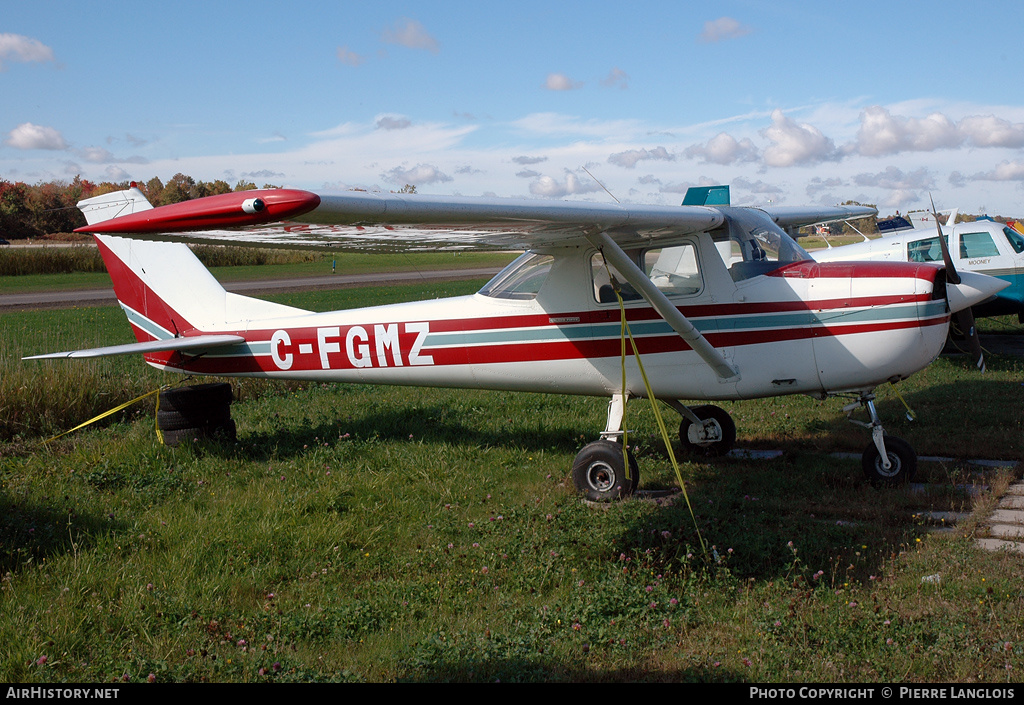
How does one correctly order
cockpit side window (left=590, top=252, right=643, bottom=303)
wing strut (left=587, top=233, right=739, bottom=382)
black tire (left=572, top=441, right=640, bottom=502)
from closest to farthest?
wing strut (left=587, top=233, right=739, bottom=382) → black tire (left=572, top=441, right=640, bottom=502) → cockpit side window (left=590, top=252, right=643, bottom=303)

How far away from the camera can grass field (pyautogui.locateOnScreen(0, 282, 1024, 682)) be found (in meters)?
3.73

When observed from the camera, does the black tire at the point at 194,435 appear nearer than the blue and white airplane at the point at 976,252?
Yes

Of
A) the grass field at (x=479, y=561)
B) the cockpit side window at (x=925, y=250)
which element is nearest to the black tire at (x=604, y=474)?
the grass field at (x=479, y=561)

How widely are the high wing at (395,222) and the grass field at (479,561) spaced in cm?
214

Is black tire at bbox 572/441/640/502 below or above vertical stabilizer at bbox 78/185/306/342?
below

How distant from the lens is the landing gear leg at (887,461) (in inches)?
248

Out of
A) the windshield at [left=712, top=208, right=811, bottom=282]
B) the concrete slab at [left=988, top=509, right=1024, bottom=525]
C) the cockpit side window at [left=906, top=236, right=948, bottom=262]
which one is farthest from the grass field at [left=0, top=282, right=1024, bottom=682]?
the cockpit side window at [left=906, top=236, right=948, bottom=262]

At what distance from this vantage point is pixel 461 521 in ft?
18.8

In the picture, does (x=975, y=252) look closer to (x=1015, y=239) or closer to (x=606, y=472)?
(x=1015, y=239)

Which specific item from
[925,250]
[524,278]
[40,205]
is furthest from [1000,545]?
[40,205]

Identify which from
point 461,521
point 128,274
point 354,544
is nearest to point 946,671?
point 461,521

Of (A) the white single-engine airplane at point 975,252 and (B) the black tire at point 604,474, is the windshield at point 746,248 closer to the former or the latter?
(B) the black tire at point 604,474

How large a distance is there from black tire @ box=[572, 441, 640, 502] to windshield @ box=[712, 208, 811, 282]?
6.16 ft

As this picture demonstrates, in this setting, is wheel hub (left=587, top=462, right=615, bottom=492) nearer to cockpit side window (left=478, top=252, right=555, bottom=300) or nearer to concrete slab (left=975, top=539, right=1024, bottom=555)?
cockpit side window (left=478, top=252, right=555, bottom=300)
